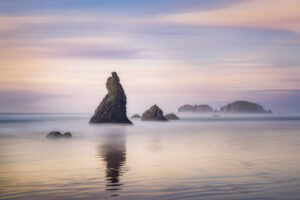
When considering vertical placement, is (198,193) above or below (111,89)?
below

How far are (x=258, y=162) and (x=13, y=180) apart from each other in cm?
2001

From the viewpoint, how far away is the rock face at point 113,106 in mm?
147500

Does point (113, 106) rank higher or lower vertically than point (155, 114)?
higher

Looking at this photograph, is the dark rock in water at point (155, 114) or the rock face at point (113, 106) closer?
the rock face at point (113, 106)

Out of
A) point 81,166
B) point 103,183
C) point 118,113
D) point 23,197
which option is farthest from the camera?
point 118,113

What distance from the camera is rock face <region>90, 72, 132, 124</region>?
148 meters

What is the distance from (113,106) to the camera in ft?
481

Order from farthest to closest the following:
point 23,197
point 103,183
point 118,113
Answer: point 118,113 → point 103,183 → point 23,197

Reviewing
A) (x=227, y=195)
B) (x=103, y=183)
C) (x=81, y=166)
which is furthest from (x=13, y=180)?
(x=227, y=195)

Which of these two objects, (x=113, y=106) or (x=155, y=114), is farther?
(x=155, y=114)

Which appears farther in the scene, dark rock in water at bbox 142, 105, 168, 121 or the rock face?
dark rock in water at bbox 142, 105, 168, 121

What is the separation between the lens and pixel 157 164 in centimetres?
3538

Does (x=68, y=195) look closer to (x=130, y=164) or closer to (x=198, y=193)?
(x=198, y=193)

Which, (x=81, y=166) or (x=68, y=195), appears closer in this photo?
(x=68, y=195)
